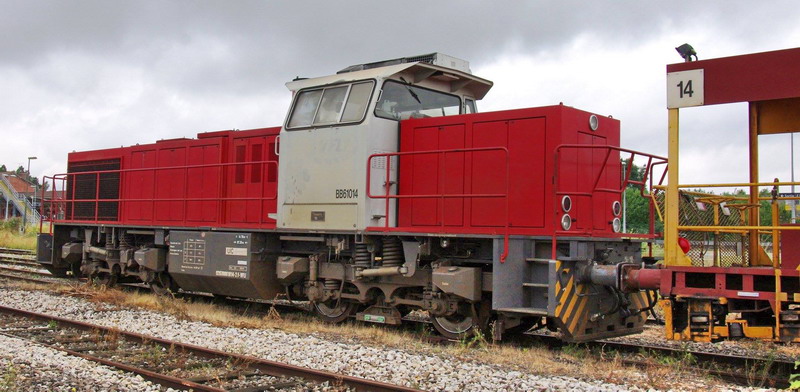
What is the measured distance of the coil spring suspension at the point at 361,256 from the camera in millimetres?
9836

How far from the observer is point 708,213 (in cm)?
876

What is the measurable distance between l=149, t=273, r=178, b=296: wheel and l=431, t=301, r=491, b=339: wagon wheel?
6287 millimetres

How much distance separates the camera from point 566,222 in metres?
8.49

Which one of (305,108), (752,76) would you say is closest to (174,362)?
(305,108)

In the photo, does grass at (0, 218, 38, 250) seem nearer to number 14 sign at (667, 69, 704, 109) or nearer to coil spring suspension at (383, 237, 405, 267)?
coil spring suspension at (383, 237, 405, 267)

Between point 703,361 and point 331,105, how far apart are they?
19.9 feet

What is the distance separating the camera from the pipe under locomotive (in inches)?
333

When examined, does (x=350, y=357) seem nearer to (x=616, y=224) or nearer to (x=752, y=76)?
(x=616, y=224)

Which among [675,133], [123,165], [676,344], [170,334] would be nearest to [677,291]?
[675,133]

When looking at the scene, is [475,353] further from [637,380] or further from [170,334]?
[170,334]

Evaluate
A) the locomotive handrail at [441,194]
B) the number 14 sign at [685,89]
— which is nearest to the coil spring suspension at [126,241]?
the locomotive handrail at [441,194]

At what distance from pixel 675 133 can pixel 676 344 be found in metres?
3.74

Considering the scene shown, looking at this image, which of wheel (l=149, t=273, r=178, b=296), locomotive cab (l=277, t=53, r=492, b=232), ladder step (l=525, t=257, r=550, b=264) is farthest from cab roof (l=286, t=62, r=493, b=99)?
wheel (l=149, t=273, r=178, b=296)

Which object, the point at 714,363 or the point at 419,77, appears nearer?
the point at 714,363
